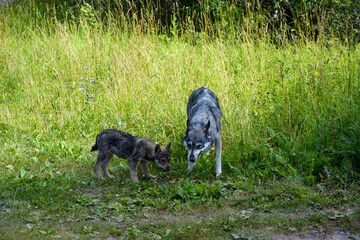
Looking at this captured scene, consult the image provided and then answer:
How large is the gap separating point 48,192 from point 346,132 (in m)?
4.55

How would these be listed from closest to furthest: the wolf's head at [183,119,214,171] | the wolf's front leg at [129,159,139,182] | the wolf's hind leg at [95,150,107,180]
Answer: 1. the wolf's head at [183,119,214,171]
2. the wolf's front leg at [129,159,139,182]
3. the wolf's hind leg at [95,150,107,180]

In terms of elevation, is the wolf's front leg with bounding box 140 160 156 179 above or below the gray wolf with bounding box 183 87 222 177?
below

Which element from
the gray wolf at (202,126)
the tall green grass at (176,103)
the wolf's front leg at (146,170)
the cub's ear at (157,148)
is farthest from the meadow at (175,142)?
the cub's ear at (157,148)

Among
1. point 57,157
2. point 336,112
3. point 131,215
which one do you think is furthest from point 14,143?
point 336,112

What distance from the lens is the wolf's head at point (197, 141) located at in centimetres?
589

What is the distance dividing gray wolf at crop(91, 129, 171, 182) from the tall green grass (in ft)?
1.53

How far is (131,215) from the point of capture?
5168mm

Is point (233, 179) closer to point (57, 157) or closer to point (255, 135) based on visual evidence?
point (255, 135)

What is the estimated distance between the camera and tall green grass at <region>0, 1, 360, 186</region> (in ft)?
20.6

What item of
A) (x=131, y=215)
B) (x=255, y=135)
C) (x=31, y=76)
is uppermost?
(x=31, y=76)

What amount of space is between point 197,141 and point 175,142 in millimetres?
1323

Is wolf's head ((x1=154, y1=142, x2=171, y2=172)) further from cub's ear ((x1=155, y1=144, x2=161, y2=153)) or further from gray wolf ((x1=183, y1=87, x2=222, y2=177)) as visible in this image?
gray wolf ((x1=183, y1=87, x2=222, y2=177))

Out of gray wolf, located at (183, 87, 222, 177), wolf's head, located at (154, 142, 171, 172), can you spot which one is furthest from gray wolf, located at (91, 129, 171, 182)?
gray wolf, located at (183, 87, 222, 177)

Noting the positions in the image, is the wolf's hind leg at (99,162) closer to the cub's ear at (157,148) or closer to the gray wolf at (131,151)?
the gray wolf at (131,151)
